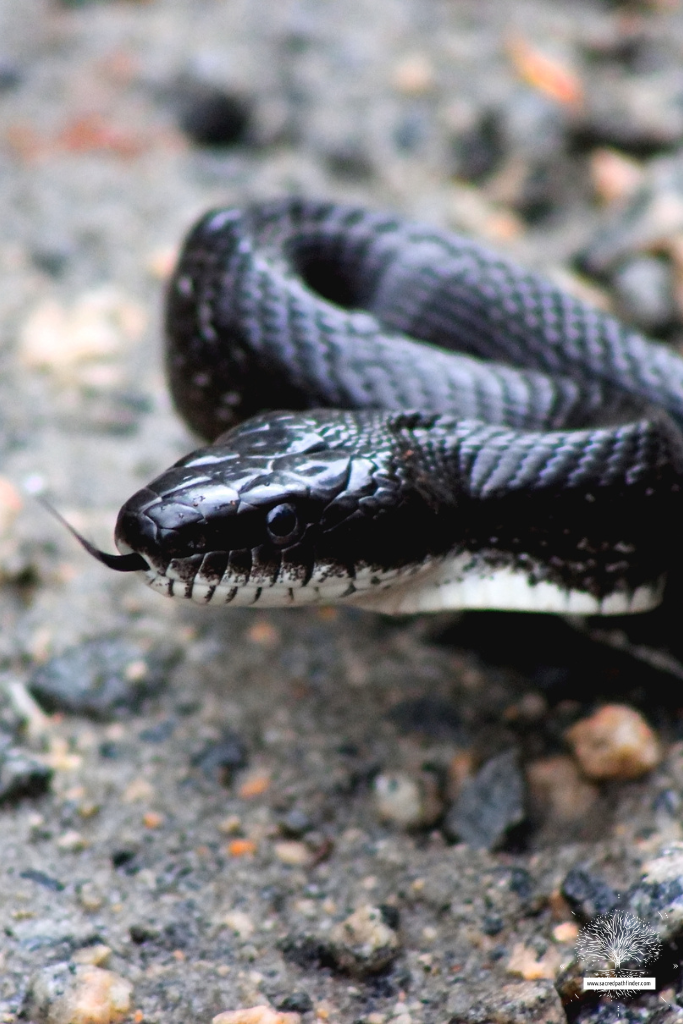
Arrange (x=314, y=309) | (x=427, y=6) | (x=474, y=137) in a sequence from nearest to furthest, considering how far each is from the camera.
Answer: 1. (x=314, y=309)
2. (x=474, y=137)
3. (x=427, y=6)

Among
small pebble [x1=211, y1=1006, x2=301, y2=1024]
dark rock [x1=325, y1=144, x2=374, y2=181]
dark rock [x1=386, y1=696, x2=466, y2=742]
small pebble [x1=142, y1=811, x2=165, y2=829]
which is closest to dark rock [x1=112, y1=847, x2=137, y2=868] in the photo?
small pebble [x1=142, y1=811, x2=165, y2=829]

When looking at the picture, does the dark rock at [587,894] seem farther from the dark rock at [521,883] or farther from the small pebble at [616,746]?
the small pebble at [616,746]

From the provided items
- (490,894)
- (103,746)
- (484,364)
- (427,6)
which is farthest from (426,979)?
(427,6)

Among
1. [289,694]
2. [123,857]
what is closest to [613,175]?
[289,694]

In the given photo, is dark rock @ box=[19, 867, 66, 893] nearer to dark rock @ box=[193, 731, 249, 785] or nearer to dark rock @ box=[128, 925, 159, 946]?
dark rock @ box=[128, 925, 159, 946]

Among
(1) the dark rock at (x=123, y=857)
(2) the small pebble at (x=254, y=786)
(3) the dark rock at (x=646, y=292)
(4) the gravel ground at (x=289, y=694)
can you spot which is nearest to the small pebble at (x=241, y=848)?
(4) the gravel ground at (x=289, y=694)

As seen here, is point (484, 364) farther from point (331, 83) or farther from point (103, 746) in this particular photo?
point (331, 83)
